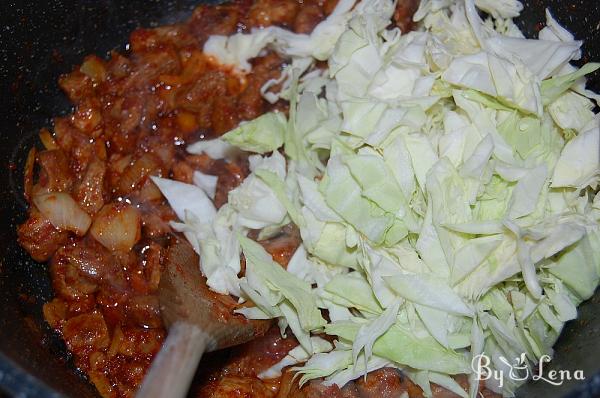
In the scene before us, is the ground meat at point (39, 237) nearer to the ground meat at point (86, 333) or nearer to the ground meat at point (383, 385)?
the ground meat at point (86, 333)

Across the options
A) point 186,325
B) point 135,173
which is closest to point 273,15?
point 135,173

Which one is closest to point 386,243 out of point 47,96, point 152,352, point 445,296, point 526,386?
point 445,296

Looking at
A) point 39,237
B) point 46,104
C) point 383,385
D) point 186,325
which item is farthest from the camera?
point 46,104

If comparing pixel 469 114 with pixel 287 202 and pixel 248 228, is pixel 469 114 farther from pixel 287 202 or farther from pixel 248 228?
pixel 248 228

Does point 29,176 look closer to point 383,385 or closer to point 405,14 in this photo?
point 383,385

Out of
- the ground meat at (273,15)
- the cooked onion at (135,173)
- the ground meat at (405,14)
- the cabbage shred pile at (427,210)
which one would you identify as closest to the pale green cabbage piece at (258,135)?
the cabbage shred pile at (427,210)

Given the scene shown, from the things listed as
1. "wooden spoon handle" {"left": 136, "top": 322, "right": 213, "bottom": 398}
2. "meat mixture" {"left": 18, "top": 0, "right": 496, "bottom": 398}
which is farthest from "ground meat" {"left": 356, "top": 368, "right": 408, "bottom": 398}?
"wooden spoon handle" {"left": 136, "top": 322, "right": 213, "bottom": 398}
